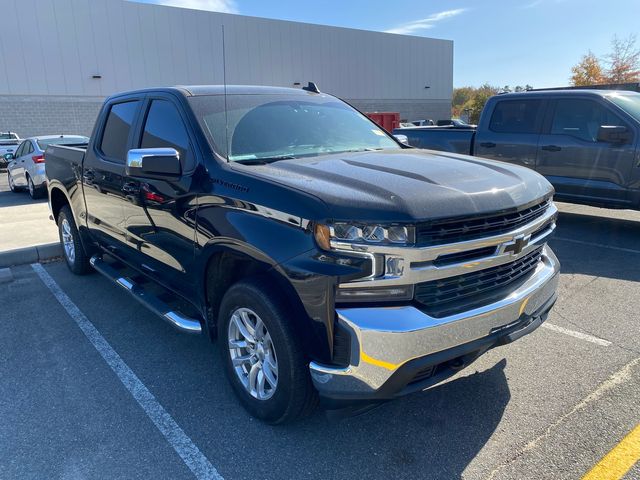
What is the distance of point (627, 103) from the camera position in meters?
7.12

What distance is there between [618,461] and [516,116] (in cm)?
655

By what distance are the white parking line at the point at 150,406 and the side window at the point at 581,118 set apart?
6.83 m

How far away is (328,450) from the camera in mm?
2725

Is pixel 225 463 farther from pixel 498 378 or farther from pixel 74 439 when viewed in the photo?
pixel 498 378

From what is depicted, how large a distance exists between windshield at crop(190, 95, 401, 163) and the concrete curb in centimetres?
439

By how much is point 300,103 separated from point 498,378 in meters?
2.58

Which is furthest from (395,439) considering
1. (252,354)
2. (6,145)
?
(6,145)

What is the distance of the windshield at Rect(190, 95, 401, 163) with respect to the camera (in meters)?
3.36

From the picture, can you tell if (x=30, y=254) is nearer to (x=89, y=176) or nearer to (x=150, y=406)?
(x=89, y=176)

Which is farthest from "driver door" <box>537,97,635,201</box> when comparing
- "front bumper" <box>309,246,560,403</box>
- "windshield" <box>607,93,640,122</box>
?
"front bumper" <box>309,246,560,403</box>

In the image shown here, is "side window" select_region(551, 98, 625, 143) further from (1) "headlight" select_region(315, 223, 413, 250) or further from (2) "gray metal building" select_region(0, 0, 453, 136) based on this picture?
(2) "gray metal building" select_region(0, 0, 453, 136)

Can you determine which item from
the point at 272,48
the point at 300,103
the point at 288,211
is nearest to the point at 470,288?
the point at 288,211

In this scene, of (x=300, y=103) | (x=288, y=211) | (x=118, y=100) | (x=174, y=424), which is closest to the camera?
(x=288, y=211)

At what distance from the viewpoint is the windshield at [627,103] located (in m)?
6.96
